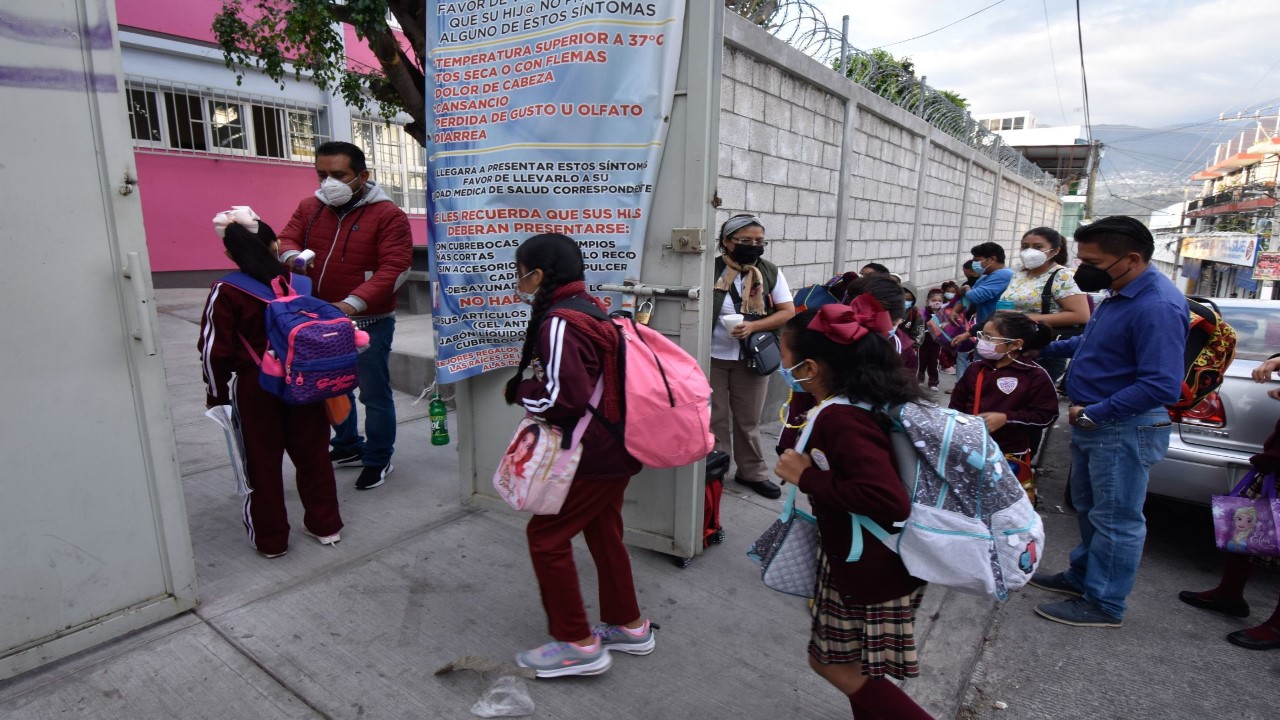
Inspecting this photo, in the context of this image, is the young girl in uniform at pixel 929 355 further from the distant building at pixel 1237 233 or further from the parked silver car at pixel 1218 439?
the distant building at pixel 1237 233

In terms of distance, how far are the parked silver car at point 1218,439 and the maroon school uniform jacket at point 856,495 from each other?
279cm

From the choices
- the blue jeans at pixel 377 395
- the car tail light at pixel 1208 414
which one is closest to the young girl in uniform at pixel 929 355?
the car tail light at pixel 1208 414

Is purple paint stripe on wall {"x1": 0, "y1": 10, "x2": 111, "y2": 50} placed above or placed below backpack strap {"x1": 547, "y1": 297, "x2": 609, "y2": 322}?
above

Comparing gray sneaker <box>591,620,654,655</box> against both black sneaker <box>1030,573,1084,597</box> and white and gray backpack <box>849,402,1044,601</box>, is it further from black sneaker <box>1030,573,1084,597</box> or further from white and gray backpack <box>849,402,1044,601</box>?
black sneaker <box>1030,573,1084,597</box>

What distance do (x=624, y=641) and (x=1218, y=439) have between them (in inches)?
135

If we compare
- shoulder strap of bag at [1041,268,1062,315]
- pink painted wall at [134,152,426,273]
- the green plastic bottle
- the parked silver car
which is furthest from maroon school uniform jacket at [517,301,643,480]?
pink painted wall at [134,152,426,273]

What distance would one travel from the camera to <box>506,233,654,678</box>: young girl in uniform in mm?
2229

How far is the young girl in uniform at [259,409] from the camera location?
303cm

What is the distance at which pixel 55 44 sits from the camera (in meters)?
2.23

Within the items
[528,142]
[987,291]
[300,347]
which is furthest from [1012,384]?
[300,347]

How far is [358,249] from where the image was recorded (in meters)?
3.98

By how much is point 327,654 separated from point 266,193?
38.4ft

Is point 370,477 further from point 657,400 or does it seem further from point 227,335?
point 657,400

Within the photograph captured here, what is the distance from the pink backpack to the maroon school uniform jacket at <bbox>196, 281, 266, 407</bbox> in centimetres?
169
